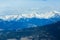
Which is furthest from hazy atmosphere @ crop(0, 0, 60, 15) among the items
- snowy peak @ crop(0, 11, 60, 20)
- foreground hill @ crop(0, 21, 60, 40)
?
foreground hill @ crop(0, 21, 60, 40)

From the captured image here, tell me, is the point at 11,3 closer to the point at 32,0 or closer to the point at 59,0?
the point at 32,0

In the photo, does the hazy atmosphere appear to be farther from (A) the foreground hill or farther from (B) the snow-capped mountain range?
(A) the foreground hill

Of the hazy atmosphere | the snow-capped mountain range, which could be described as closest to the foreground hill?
the snow-capped mountain range

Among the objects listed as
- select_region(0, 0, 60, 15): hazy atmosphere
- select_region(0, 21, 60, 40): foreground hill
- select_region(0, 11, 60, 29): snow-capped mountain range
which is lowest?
select_region(0, 21, 60, 40): foreground hill

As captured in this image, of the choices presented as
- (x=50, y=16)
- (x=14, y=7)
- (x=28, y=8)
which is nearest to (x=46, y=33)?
(x=50, y=16)

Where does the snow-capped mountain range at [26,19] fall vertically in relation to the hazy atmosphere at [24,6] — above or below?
below

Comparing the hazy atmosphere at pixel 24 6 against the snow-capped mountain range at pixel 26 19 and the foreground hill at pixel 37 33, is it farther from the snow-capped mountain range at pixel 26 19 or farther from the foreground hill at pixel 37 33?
the foreground hill at pixel 37 33

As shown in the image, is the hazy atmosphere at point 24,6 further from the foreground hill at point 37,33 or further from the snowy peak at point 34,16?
the foreground hill at point 37,33

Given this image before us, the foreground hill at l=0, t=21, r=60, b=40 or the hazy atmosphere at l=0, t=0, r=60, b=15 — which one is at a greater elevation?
the hazy atmosphere at l=0, t=0, r=60, b=15

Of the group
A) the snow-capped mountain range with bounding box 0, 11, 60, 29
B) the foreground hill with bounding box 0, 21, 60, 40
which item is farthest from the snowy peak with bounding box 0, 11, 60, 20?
the foreground hill with bounding box 0, 21, 60, 40

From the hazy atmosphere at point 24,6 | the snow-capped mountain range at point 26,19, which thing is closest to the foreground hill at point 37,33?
the snow-capped mountain range at point 26,19

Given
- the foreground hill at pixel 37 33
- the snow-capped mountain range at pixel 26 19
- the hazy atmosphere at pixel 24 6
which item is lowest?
the foreground hill at pixel 37 33
